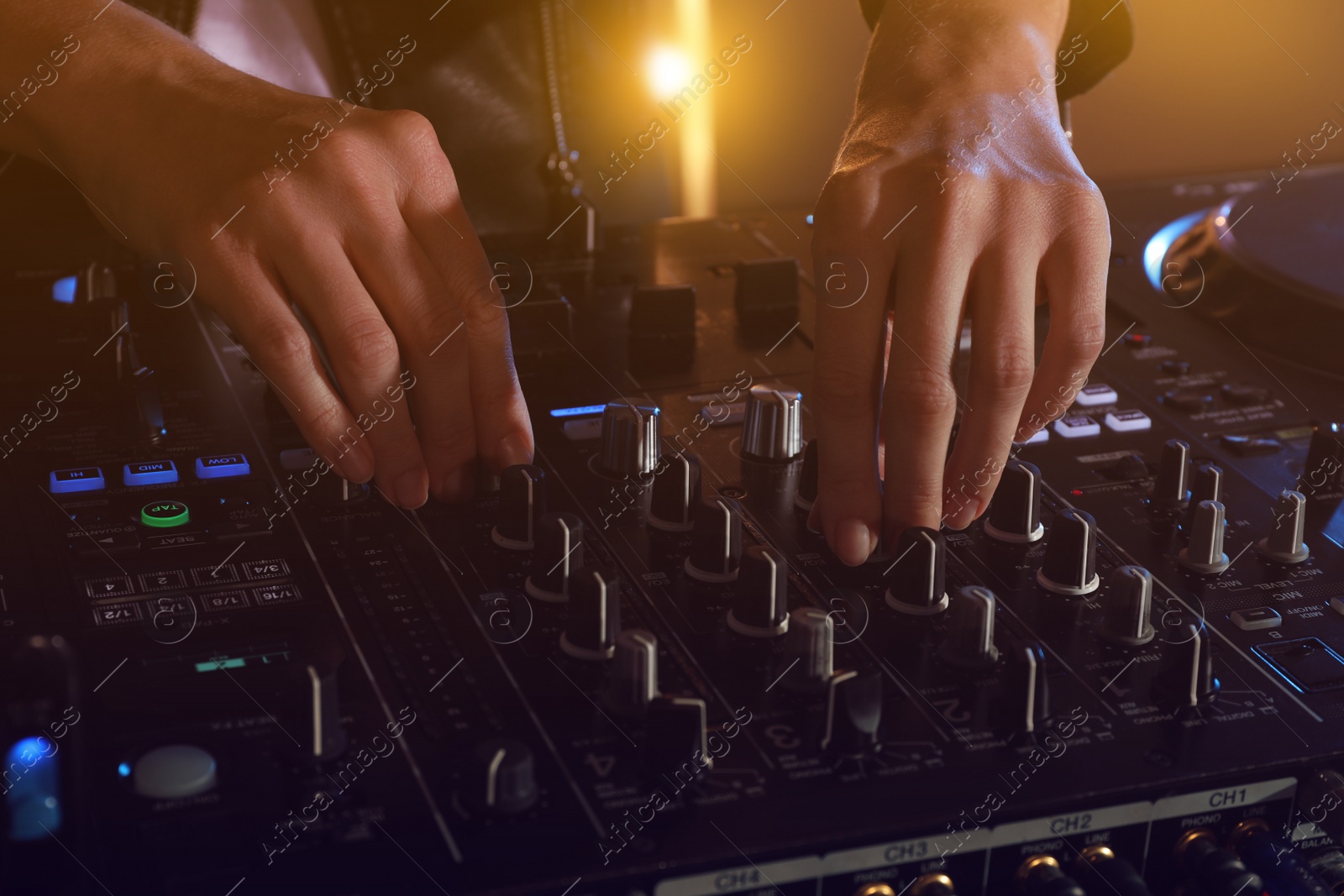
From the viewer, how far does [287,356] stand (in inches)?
37.5

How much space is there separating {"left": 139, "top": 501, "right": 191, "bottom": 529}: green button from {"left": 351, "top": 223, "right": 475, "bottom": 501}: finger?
0.19m

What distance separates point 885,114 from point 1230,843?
659 millimetres

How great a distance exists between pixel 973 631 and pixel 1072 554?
0.14 meters

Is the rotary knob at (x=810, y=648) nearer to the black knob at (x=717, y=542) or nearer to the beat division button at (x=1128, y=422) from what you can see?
the black knob at (x=717, y=542)

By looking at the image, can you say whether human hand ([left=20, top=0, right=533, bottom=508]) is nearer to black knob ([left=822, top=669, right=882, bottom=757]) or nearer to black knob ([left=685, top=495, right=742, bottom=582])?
black knob ([left=685, top=495, right=742, bottom=582])

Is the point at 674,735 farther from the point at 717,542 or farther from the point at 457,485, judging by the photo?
the point at 457,485

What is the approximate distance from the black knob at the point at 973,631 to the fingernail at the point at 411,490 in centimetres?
42

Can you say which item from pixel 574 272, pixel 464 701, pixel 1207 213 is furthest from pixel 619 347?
pixel 1207 213

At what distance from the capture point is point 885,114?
3.65 ft

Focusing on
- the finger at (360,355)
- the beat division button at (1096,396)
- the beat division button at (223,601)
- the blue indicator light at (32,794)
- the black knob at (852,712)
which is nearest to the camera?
the blue indicator light at (32,794)

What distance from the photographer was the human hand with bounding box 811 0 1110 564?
0.96 meters

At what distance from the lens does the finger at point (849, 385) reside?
0.95m

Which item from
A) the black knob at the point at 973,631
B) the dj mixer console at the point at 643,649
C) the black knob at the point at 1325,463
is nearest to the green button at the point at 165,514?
the dj mixer console at the point at 643,649

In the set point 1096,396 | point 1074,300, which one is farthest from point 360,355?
point 1096,396
